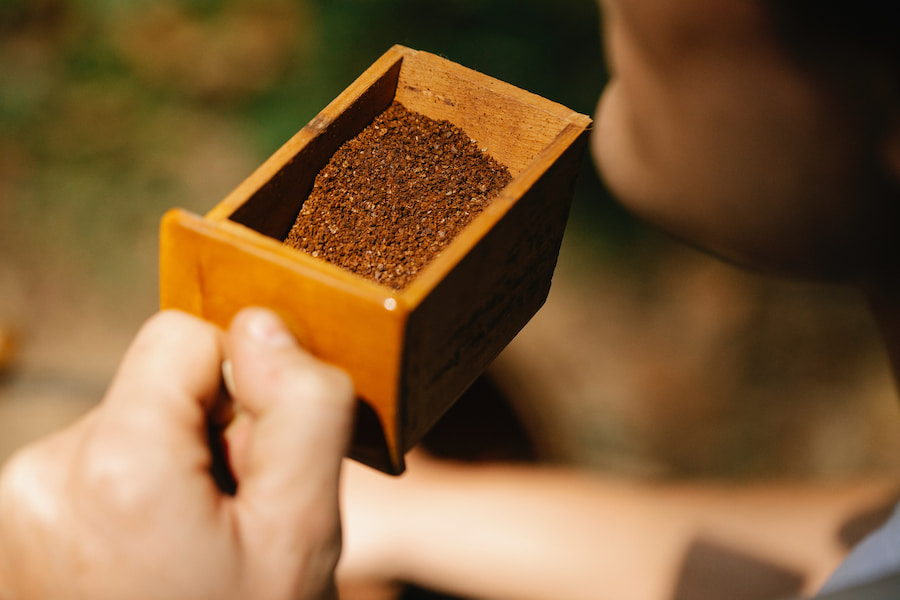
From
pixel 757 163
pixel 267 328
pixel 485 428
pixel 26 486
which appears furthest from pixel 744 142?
pixel 485 428

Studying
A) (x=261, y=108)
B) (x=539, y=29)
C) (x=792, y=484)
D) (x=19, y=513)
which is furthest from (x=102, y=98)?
(x=792, y=484)

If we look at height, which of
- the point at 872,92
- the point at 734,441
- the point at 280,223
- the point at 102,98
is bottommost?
the point at 734,441

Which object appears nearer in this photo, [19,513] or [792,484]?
[19,513]

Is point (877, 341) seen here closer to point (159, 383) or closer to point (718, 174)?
point (718, 174)

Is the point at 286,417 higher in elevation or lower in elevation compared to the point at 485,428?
higher

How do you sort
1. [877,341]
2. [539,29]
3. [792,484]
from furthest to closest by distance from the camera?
[877,341] < [792,484] < [539,29]

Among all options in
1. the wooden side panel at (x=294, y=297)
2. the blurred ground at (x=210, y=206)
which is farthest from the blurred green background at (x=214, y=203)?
the wooden side panel at (x=294, y=297)

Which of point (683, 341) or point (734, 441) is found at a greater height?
point (683, 341)

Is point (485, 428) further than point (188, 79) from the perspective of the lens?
Yes

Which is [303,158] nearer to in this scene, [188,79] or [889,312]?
[889,312]
